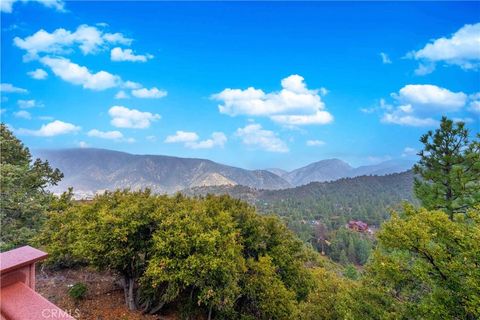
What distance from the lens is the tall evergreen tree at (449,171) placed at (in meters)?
16.0

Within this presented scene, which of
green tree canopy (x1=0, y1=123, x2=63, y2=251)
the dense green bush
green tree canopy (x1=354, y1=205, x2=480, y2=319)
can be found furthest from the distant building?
the dense green bush

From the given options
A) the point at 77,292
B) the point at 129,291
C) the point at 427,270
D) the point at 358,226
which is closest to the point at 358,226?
the point at 358,226

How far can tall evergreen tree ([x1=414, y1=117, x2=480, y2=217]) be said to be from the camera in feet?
52.3

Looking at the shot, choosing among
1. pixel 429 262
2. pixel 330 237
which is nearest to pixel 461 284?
pixel 429 262

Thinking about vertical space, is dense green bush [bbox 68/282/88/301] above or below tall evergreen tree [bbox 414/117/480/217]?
below

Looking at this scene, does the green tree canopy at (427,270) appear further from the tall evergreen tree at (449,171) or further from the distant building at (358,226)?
the distant building at (358,226)

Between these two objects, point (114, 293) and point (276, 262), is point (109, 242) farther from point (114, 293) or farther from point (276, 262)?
point (276, 262)

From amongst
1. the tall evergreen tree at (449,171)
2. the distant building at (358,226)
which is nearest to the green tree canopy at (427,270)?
the tall evergreen tree at (449,171)

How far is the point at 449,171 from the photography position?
17.3 metres

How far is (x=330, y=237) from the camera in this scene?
352 ft

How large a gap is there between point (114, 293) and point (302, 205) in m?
162

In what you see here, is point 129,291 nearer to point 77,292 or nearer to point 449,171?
point 77,292

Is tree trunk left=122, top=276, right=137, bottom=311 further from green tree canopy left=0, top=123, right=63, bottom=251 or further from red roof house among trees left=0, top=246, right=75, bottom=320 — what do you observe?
red roof house among trees left=0, top=246, right=75, bottom=320

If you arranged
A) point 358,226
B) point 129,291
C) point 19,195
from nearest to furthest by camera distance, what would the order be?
point 129,291, point 19,195, point 358,226
